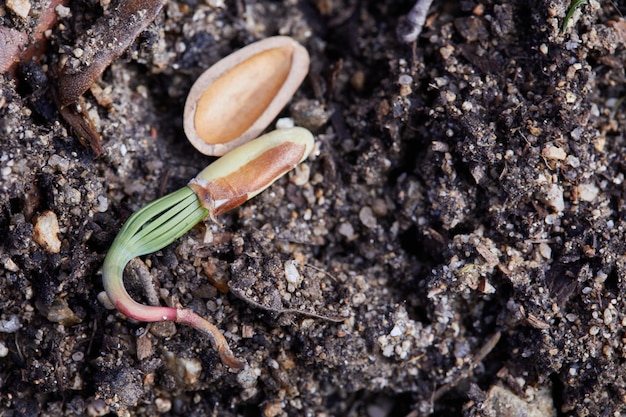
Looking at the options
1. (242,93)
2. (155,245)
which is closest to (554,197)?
(242,93)

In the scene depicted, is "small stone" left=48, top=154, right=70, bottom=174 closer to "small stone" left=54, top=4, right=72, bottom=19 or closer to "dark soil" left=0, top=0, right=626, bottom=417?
"dark soil" left=0, top=0, right=626, bottom=417

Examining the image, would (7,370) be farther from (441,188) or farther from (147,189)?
(441,188)

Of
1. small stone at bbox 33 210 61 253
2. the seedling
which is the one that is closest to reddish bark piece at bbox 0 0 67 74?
small stone at bbox 33 210 61 253

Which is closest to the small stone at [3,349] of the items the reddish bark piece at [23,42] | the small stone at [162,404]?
the small stone at [162,404]

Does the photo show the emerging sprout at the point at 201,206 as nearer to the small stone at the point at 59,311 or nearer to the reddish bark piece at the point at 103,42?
the small stone at the point at 59,311

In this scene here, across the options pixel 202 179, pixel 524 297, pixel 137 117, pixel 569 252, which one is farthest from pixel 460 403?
pixel 137 117

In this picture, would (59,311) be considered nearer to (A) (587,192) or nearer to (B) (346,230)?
(B) (346,230)

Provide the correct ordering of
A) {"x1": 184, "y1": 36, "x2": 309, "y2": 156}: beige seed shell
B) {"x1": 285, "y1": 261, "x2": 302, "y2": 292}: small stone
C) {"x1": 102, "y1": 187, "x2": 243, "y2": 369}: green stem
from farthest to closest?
{"x1": 184, "y1": 36, "x2": 309, "y2": 156}: beige seed shell < {"x1": 285, "y1": 261, "x2": 302, "y2": 292}: small stone < {"x1": 102, "y1": 187, "x2": 243, "y2": 369}: green stem
